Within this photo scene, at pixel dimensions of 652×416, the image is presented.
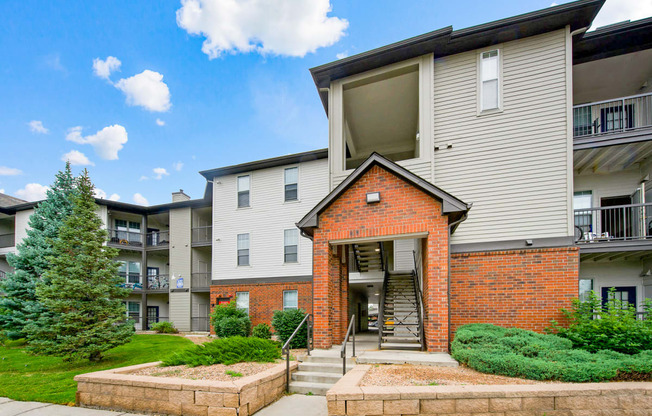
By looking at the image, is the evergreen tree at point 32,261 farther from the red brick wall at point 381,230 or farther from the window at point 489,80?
the window at point 489,80

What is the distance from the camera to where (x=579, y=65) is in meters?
11.2

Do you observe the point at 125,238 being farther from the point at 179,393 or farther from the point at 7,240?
the point at 179,393

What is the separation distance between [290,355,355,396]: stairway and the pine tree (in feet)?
20.0

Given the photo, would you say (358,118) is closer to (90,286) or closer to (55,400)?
(90,286)

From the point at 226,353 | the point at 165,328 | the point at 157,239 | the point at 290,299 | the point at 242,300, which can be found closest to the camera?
the point at 226,353

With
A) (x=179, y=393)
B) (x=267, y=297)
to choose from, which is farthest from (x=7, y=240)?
(x=179, y=393)

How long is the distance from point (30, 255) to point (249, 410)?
16490 millimetres

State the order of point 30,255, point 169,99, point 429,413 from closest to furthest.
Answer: point 429,413, point 30,255, point 169,99

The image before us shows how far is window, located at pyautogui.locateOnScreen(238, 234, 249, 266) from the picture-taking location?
17942 millimetres

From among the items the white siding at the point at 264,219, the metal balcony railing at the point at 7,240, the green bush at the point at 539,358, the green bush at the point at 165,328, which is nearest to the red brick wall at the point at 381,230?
the green bush at the point at 539,358

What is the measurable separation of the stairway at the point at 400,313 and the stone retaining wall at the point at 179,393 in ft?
11.9

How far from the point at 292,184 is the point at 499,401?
13962mm

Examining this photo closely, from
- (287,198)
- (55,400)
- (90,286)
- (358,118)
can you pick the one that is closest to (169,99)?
(287,198)

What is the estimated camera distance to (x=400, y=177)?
843 centimetres
